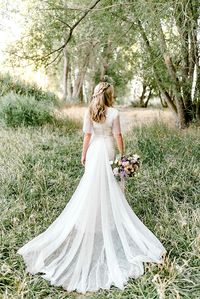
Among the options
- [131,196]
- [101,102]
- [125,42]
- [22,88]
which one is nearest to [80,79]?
[22,88]

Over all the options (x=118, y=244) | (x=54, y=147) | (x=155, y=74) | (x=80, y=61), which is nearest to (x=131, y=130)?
(x=155, y=74)

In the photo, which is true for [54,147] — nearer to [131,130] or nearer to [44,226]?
[131,130]

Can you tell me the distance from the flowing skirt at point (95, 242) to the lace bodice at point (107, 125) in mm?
98

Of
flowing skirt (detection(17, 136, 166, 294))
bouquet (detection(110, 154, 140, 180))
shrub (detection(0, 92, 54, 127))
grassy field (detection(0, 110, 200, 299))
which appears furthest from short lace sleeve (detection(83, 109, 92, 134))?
shrub (detection(0, 92, 54, 127))

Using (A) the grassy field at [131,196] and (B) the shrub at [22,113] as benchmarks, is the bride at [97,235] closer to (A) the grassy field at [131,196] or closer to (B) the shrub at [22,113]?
(A) the grassy field at [131,196]

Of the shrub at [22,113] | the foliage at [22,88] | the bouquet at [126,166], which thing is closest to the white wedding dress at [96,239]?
the bouquet at [126,166]

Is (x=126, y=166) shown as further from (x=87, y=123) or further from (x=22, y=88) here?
(x=22, y=88)

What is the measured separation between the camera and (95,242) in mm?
4938

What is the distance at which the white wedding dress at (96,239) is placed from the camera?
4500mm

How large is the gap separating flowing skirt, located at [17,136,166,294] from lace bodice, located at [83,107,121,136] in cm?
10

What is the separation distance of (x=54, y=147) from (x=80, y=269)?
4.88 m

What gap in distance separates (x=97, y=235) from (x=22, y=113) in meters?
7.40

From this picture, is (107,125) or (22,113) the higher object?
(107,125)

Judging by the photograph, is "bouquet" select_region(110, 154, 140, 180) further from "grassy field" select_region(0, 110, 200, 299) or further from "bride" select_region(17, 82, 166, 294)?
"grassy field" select_region(0, 110, 200, 299)
